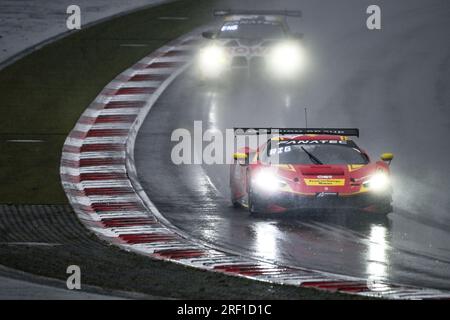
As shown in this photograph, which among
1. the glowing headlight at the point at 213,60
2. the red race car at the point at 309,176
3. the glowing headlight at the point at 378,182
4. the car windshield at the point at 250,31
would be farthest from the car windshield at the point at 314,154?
the car windshield at the point at 250,31

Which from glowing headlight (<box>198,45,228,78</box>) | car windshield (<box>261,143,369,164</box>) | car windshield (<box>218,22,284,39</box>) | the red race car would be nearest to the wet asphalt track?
the red race car

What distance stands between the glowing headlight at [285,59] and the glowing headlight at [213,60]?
1.03 meters

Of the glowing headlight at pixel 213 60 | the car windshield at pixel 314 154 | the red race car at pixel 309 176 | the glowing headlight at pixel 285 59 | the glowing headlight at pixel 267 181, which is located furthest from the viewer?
the glowing headlight at pixel 285 59

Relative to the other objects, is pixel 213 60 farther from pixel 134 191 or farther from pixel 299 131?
pixel 299 131

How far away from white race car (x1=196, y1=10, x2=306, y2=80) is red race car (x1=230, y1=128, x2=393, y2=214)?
26.2 ft

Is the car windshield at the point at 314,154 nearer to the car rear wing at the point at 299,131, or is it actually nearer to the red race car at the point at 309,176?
the red race car at the point at 309,176

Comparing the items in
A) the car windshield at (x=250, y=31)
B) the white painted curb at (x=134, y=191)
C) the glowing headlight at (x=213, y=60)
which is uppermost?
the car windshield at (x=250, y=31)

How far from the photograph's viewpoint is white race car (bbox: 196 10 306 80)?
26.3m

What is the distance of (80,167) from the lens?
20.5 m

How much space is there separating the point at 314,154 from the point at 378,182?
1.30 metres

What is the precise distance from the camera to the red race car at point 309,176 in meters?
16.8

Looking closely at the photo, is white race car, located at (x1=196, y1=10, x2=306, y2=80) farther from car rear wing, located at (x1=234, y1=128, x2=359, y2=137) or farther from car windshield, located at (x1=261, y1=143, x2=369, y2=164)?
car windshield, located at (x1=261, y1=143, x2=369, y2=164)

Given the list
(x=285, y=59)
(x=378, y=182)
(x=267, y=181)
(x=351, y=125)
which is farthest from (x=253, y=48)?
(x=378, y=182)

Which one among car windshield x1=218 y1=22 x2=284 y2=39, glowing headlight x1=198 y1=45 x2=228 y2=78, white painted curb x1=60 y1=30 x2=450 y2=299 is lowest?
white painted curb x1=60 y1=30 x2=450 y2=299
